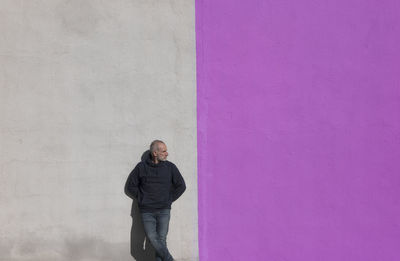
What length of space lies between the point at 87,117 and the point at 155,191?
3.56 ft

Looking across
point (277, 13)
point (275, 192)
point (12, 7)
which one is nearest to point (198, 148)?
point (275, 192)

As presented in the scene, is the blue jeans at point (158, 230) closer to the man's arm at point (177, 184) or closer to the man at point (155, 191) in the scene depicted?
the man at point (155, 191)

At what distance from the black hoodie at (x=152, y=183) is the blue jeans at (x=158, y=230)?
7 centimetres

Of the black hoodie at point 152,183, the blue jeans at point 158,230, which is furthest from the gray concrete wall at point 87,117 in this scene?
the blue jeans at point 158,230

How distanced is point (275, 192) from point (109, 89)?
2.32 meters

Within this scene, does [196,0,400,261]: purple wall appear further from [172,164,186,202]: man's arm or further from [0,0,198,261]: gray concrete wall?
[172,164,186,202]: man's arm

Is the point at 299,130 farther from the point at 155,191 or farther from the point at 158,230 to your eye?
the point at 158,230

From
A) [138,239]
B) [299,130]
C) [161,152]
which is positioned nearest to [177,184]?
[161,152]

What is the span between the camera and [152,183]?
23.1 ft

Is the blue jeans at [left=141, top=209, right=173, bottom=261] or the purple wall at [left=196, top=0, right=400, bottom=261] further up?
the purple wall at [left=196, top=0, right=400, bottom=261]

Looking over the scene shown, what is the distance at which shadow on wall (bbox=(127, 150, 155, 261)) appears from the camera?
7285mm

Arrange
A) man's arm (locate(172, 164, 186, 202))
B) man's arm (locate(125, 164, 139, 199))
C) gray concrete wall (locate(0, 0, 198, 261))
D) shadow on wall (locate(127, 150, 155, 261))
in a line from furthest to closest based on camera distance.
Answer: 1. shadow on wall (locate(127, 150, 155, 261))
2. man's arm (locate(172, 164, 186, 202))
3. man's arm (locate(125, 164, 139, 199))
4. gray concrete wall (locate(0, 0, 198, 261))

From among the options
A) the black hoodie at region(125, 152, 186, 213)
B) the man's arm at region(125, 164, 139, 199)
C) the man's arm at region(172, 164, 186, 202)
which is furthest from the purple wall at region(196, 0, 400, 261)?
the man's arm at region(125, 164, 139, 199)

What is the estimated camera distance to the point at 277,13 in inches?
310
